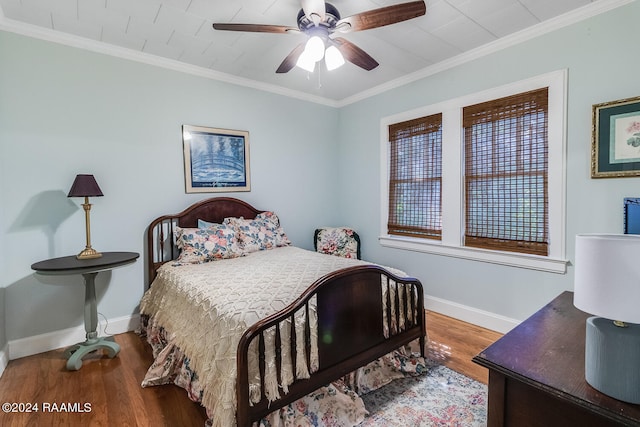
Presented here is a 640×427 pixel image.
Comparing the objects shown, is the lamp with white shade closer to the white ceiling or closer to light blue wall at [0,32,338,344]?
the white ceiling

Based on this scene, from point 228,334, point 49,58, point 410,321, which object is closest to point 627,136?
point 410,321

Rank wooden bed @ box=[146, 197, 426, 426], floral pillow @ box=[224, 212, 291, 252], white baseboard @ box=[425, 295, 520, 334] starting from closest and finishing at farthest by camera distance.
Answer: wooden bed @ box=[146, 197, 426, 426], white baseboard @ box=[425, 295, 520, 334], floral pillow @ box=[224, 212, 291, 252]

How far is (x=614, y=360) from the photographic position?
2.83ft

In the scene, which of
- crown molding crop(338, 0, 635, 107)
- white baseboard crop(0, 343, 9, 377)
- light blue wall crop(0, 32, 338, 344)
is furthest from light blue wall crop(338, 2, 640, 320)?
white baseboard crop(0, 343, 9, 377)

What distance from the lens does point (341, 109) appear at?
452 cm

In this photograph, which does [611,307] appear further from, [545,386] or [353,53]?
[353,53]

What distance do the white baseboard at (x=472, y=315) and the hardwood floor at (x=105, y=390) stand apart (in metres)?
0.17

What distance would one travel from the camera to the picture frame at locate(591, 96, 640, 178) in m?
2.15

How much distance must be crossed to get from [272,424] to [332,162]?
3.50 m

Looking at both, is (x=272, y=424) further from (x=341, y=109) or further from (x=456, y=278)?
(x=341, y=109)

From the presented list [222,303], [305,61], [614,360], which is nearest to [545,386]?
[614,360]

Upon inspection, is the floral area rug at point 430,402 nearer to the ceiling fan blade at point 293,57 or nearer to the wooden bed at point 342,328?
the wooden bed at point 342,328

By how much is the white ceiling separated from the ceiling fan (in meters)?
0.26

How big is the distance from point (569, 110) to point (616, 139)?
0.39m
